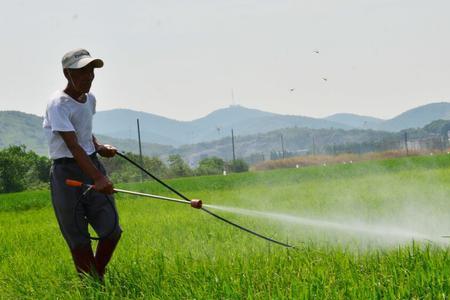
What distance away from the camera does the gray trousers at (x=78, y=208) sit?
459 cm

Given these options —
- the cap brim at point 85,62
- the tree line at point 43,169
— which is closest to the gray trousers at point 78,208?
the cap brim at point 85,62

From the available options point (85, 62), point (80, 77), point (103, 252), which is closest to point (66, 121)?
point (80, 77)

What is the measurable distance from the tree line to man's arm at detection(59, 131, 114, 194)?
24.6 m

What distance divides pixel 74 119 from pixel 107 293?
1259mm

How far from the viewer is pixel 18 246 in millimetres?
8547

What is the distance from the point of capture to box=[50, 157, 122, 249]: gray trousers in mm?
4590

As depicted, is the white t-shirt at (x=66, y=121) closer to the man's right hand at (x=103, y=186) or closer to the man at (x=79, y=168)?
the man at (x=79, y=168)

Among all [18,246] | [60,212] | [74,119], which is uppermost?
[74,119]

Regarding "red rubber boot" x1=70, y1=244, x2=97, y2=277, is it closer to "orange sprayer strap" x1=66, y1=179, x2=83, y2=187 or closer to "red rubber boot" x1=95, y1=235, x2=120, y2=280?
"red rubber boot" x1=95, y1=235, x2=120, y2=280

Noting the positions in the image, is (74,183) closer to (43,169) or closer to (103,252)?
(103,252)

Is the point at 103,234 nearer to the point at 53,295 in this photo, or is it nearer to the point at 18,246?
the point at 53,295

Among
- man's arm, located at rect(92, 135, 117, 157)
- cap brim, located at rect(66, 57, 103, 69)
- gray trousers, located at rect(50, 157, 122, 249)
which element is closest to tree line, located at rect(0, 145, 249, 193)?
man's arm, located at rect(92, 135, 117, 157)

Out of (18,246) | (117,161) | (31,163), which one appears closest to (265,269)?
(18,246)

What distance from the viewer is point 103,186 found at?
429 centimetres
